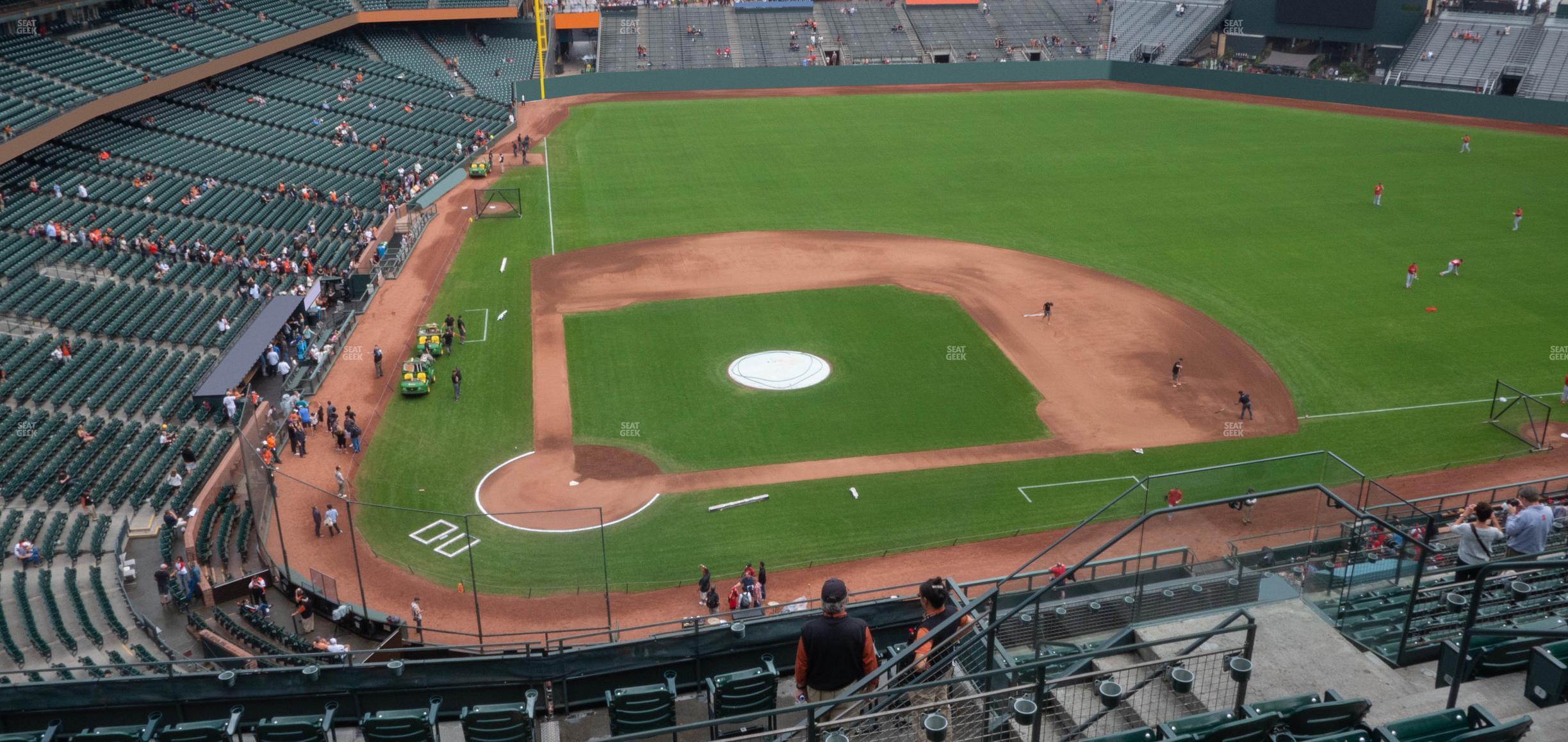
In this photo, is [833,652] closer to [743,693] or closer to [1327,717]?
[743,693]

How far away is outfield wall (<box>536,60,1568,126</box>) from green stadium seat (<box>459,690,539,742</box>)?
219ft

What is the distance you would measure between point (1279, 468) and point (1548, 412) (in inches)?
750

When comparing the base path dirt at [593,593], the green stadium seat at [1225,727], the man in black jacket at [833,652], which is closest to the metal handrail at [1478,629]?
the green stadium seat at [1225,727]

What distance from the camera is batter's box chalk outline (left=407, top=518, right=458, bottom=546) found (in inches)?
1094

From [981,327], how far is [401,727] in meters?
30.5

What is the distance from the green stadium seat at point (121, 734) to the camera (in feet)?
40.7

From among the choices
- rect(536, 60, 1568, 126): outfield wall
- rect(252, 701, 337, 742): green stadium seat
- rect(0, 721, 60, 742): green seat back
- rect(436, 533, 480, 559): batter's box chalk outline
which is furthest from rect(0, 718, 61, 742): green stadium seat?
rect(536, 60, 1568, 126): outfield wall

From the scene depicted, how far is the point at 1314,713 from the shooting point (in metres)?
10.8

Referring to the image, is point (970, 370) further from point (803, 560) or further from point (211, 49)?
point (211, 49)

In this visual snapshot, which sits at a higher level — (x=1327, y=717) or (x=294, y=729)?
(x=1327, y=717)

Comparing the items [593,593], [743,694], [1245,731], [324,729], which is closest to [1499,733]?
[1245,731]

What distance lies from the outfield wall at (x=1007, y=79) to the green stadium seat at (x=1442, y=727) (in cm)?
7149

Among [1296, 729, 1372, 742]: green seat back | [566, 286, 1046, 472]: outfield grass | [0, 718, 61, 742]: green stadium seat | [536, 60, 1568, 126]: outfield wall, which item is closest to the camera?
[1296, 729, 1372, 742]: green seat back

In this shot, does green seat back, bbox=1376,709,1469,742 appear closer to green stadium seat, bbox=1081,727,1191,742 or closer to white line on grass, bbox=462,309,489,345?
green stadium seat, bbox=1081,727,1191,742
